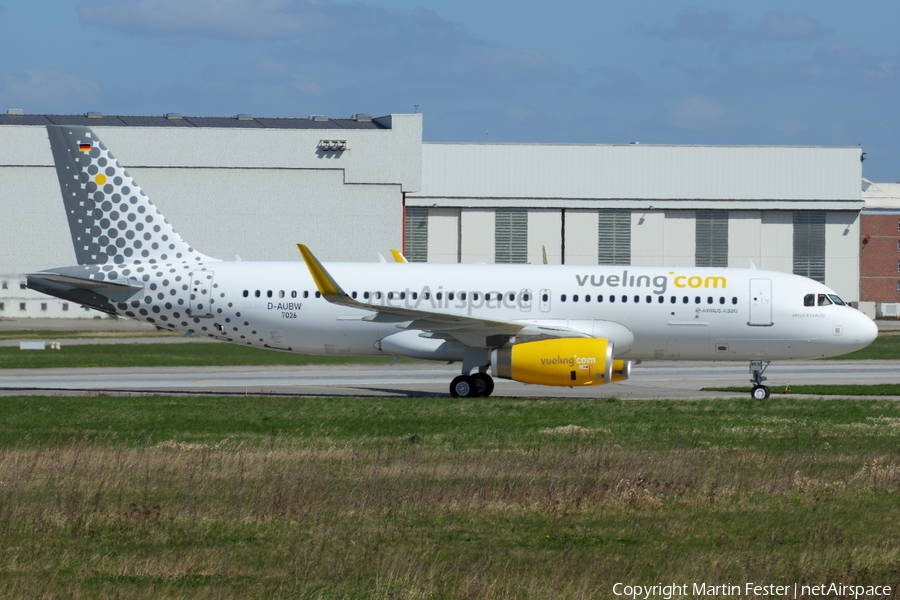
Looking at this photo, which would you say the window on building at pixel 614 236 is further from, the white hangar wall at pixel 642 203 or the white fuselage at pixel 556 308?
the white fuselage at pixel 556 308

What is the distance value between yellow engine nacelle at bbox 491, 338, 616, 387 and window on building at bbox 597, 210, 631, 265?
202 feet

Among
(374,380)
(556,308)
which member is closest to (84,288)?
(374,380)

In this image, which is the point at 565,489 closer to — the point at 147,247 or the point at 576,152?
the point at 147,247

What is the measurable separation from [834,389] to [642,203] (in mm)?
57136

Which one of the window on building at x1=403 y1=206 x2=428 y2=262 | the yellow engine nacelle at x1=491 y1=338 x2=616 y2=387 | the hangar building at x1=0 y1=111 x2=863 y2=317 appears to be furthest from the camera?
the window on building at x1=403 y1=206 x2=428 y2=262

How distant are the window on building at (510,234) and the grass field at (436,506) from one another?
6485cm

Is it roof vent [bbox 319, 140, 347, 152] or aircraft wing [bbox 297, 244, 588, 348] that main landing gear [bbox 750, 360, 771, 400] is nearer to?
aircraft wing [bbox 297, 244, 588, 348]

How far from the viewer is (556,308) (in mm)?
30531

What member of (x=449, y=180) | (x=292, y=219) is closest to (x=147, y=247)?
(x=292, y=219)

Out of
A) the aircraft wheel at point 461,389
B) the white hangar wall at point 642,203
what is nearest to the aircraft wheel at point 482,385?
the aircraft wheel at point 461,389

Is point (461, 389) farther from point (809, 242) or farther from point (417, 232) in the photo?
point (809, 242)

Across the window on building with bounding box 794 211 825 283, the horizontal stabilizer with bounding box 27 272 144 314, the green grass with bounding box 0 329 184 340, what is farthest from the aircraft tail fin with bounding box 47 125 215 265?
the window on building with bounding box 794 211 825 283

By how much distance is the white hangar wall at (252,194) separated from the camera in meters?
78.2

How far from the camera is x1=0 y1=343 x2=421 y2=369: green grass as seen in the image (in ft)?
138
